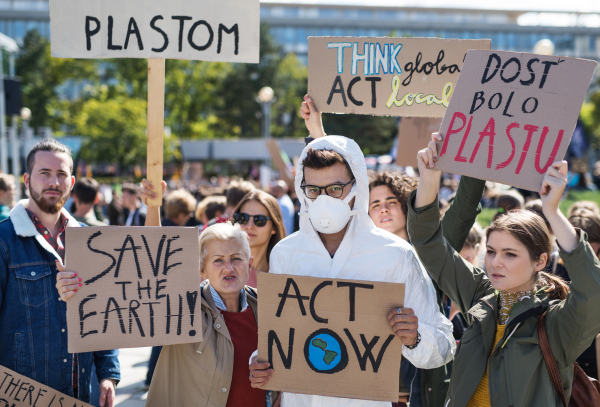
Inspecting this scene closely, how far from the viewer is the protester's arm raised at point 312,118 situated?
10.6 feet

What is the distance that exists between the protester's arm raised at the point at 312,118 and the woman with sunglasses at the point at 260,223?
3.05 ft

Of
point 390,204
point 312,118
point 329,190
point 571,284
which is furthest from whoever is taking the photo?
point 390,204

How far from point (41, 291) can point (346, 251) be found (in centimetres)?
158

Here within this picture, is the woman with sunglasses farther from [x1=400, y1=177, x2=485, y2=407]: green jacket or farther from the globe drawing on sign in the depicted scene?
the globe drawing on sign

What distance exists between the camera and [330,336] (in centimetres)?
232

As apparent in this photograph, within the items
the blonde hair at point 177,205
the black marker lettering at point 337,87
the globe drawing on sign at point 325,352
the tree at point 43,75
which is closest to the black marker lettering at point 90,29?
the black marker lettering at point 337,87

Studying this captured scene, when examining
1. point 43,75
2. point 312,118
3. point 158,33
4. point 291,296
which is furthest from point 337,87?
point 43,75

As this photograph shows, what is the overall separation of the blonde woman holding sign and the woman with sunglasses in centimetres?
165

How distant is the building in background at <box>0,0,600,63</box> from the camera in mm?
70562

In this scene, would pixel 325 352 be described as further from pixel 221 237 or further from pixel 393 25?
pixel 393 25

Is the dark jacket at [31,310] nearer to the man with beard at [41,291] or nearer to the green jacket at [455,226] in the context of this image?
the man with beard at [41,291]

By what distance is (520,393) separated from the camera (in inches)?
85.8

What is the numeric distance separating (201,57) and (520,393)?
2.24 meters

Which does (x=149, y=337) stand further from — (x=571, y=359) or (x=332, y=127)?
(x=332, y=127)
